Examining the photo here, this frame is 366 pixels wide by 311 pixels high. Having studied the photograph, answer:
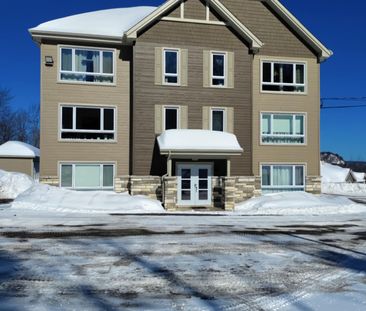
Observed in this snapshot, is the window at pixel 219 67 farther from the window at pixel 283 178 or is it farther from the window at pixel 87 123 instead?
the window at pixel 87 123

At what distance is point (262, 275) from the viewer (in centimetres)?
798

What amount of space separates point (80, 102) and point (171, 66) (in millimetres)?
5005

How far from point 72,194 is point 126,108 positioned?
214 inches

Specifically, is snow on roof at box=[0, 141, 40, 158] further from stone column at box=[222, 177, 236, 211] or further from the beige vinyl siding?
stone column at box=[222, 177, 236, 211]

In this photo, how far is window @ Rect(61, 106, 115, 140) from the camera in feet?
74.4

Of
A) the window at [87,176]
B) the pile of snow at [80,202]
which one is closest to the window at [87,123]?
the window at [87,176]

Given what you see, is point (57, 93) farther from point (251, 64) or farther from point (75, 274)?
point (75, 274)

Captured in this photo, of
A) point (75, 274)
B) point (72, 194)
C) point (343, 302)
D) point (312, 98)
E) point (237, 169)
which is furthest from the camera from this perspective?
point (312, 98)

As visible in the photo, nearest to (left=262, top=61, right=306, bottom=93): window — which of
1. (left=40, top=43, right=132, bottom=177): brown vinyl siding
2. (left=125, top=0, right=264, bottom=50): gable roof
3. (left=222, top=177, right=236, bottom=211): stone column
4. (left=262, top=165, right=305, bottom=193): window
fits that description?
(left=125, top=0, right=264, bottom=50): gable roof

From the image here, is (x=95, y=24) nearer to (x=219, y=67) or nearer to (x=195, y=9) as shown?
(x=195, y=9)

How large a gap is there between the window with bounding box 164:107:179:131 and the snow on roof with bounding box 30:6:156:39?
4500mm

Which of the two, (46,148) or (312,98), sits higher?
(312,98)

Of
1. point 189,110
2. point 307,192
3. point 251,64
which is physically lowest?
point 307,192

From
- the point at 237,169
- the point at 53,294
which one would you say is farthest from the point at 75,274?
the point at 237,169
